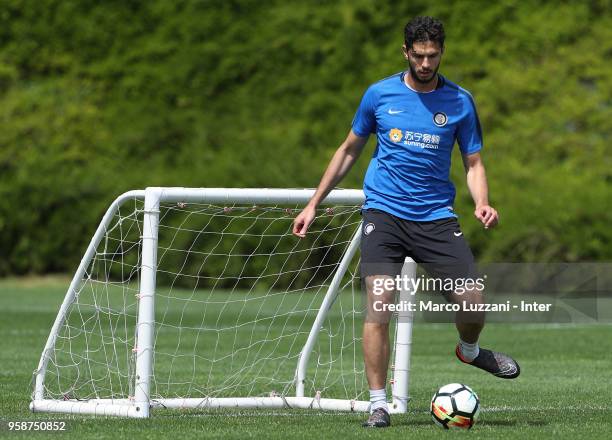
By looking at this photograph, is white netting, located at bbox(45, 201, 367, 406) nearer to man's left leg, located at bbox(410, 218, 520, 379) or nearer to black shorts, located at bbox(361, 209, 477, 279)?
black shorts, located at bbox(361, 209, 477, 279)

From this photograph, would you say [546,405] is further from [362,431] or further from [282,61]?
[282,61]

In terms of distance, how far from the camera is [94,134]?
1054 inches

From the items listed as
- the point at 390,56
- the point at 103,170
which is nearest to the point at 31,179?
the point at 103,170

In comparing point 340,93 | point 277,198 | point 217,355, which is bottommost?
point 217,355

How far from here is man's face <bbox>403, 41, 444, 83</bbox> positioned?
6589mm

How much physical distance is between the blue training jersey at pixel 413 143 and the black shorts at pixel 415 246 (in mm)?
54

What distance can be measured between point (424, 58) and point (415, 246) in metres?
0.97

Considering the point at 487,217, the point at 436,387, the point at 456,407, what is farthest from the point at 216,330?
the point at 487,217

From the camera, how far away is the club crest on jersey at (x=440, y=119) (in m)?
6.83

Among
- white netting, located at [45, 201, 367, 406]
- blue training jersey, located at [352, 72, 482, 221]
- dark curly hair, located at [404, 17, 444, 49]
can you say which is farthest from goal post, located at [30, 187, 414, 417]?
dark curly hair, located at [404, 17, 444, 49]

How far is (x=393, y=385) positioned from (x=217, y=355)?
4.48m

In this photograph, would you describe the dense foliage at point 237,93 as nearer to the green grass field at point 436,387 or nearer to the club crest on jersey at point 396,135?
the green grass field at point 436,387

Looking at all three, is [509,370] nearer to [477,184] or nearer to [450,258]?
[450,258]

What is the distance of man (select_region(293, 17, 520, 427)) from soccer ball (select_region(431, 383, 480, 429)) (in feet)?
0.93
